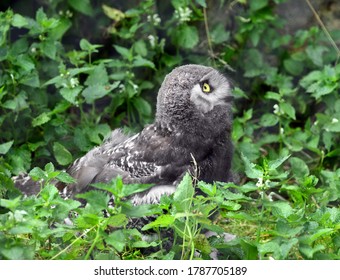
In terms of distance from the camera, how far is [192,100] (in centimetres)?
477

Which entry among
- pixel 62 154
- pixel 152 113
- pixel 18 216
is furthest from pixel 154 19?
pixel 18 216

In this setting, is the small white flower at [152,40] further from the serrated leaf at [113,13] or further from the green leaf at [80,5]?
the green leaf at [80,5]

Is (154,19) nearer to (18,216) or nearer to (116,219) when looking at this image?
(116,219)

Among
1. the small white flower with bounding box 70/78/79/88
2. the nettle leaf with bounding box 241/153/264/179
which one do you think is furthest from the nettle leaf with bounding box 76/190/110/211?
the small white flower with bounding box 70/78/79/88

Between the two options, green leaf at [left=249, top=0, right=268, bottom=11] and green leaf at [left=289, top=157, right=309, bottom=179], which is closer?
green leaf at [left=289, top=157, right=309, bottom=179]

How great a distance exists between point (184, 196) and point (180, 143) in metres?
0.83

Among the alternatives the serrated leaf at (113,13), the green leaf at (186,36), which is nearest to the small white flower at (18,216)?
the green leaf at (186,36)

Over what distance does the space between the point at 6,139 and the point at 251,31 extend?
78.1 inches

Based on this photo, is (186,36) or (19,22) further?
(186,36)

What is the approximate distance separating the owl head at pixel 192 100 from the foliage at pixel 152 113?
35 centimetres

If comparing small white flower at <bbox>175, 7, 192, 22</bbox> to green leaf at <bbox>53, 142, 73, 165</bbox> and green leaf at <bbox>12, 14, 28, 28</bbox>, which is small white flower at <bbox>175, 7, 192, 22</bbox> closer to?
green leaf at <bbox>12, 14, 28, 28</bbox>

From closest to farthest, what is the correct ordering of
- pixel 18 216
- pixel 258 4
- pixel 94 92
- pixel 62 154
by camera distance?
1. pixel 18 216
2. pixel 62 154
3. pixel 94 92
4. pixel 258 4

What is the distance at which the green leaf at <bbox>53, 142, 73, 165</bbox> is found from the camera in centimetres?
547

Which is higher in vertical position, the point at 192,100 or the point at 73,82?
the point at 192,100
